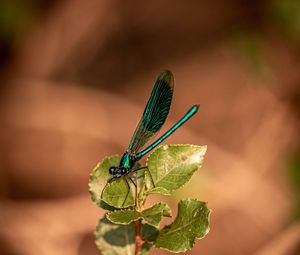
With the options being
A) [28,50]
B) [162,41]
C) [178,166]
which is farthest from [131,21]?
[178,166]

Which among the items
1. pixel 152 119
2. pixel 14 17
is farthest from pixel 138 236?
pixel 14 17

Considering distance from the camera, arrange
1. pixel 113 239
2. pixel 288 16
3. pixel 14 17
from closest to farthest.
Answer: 1. pixel 113 239
2. pixel 288 16
3. pixel 14 17

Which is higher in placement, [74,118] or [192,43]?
[192,43]

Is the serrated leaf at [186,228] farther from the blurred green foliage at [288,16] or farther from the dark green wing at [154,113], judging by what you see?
the blurred green foliage at [288,16]

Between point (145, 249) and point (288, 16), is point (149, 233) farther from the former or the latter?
point (288, 16)

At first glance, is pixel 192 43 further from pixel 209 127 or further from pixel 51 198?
pixel 51 198

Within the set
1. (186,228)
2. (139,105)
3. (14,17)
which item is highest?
(14,17)

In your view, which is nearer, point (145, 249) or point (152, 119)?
point (145, 249)
